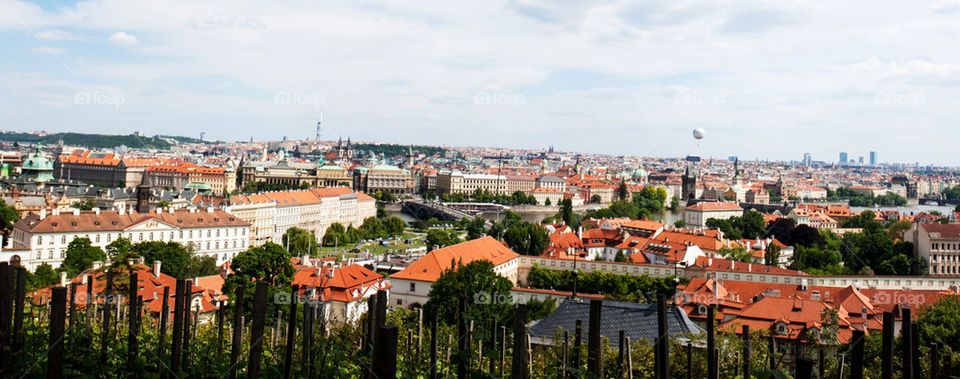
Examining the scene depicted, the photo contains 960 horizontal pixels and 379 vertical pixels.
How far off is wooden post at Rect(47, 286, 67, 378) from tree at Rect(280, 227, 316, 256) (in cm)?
2948

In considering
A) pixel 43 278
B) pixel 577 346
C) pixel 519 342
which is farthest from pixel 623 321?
pixel 43 278

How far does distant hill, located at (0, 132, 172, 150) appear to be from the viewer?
13638 centimetres

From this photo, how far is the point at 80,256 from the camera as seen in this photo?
21453 millimetres

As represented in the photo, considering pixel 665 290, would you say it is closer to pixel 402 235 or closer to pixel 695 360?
pixel 695 360

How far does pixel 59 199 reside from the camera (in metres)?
37.1

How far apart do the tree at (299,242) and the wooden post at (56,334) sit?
96.7 ft

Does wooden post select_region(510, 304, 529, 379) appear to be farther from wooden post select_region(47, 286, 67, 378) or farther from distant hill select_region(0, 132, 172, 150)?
distant hill select_region(0, 132, 172, 150)

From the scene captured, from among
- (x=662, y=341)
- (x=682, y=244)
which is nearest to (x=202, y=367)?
(x=662, y=341)

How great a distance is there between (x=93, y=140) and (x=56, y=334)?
5873 inches

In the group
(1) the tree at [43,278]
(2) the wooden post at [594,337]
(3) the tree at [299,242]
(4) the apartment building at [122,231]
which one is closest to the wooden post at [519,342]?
(2) the wooden post at [594,337]

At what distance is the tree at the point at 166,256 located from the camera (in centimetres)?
2117

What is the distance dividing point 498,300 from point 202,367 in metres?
9.44

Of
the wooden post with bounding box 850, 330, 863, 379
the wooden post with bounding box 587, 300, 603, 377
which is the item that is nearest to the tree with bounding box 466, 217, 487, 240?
the wooden post with bounding box 587, 300, 603, 377

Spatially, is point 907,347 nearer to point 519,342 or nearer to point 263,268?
point 519,342
